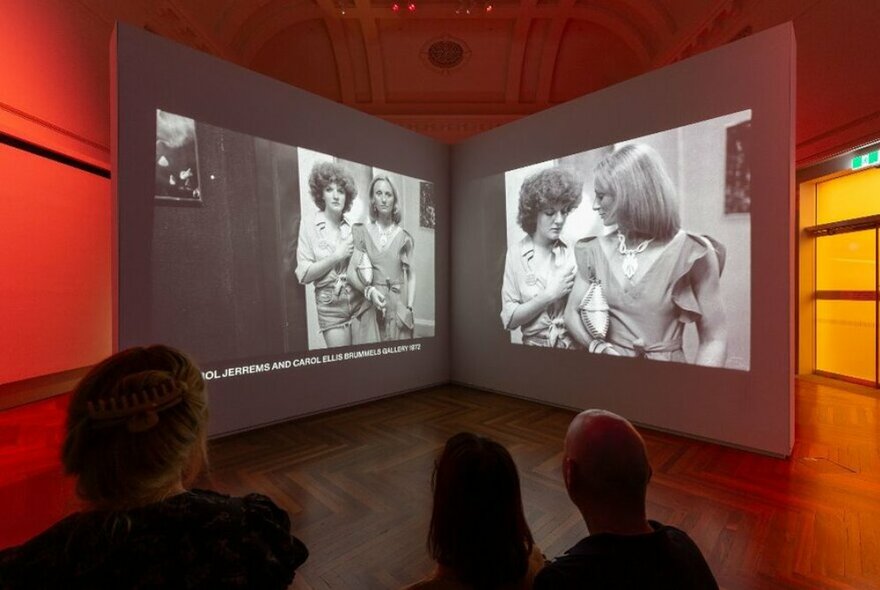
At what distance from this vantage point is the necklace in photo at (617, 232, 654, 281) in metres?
3.63

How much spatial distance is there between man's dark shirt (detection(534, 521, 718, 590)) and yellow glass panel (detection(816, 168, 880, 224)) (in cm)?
646

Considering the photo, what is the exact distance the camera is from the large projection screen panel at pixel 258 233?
2973 millimetres

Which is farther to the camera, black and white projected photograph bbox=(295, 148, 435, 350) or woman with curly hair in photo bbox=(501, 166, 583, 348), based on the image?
woman with curly hair in photo bbox=(501, 166, 583, 348)

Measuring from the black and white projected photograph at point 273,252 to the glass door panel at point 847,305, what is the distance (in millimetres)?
5654

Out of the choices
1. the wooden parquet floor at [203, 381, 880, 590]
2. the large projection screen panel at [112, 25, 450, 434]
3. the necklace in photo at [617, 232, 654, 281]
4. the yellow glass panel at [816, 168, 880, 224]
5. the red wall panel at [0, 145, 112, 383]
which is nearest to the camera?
the wooden parquet floor at [203, 381, 880, 590]

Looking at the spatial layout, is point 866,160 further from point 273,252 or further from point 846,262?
point 273,252

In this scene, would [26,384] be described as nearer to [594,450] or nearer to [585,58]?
[594,450]

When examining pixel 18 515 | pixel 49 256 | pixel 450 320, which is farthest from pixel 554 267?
pixel 49 256

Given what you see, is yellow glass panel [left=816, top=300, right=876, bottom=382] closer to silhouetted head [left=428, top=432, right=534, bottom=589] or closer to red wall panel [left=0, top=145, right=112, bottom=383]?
silhouetted head [left=428, top=432, right=534, bottom=589]

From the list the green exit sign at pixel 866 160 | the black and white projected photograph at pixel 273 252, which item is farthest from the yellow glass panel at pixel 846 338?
the black and white projected photograph at pixel 273 252

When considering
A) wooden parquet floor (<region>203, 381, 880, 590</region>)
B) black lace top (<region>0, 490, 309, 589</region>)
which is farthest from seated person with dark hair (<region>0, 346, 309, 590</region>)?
wooden parquet floor (<region>203, 381, 880, 590</region>)
